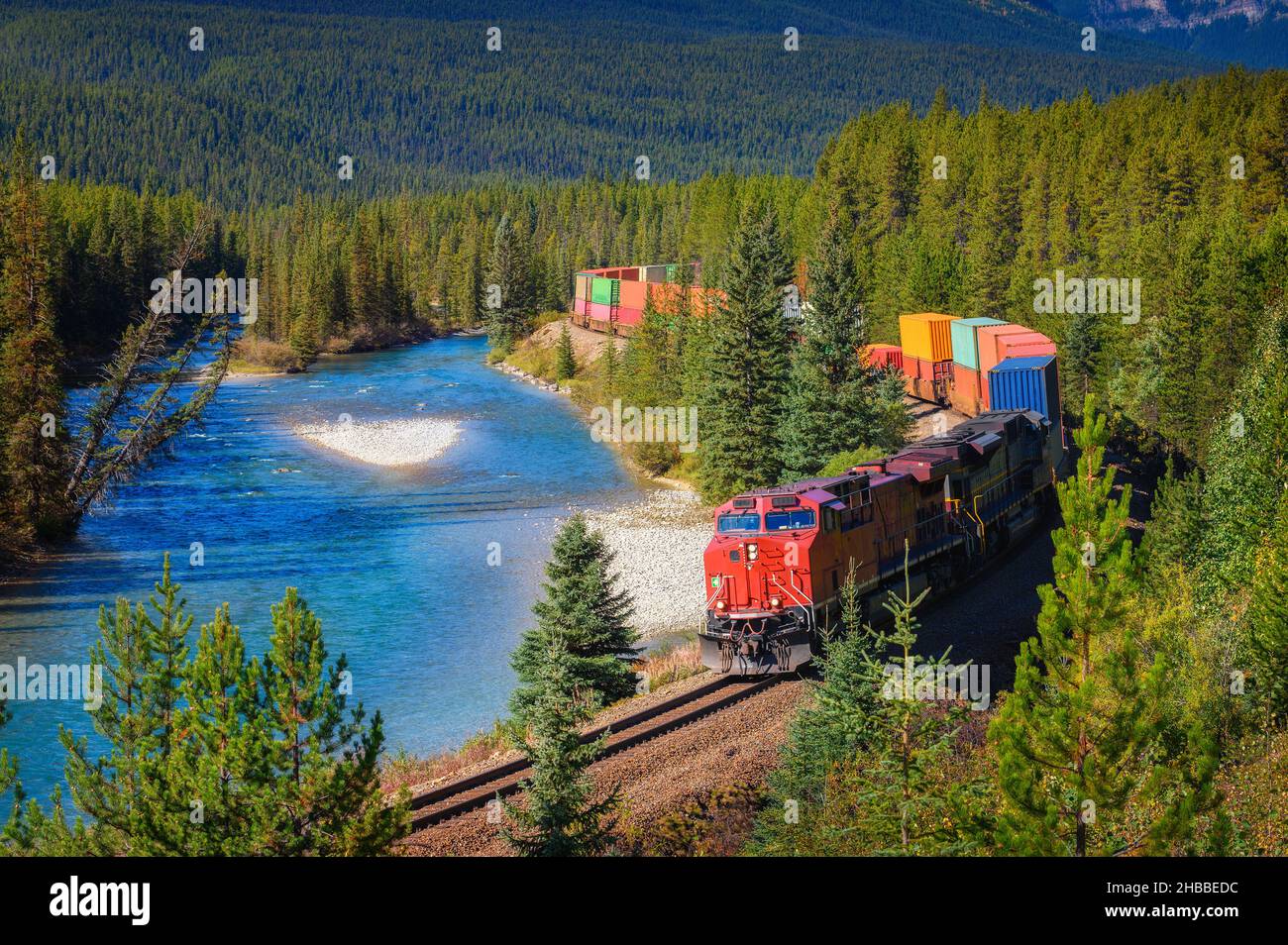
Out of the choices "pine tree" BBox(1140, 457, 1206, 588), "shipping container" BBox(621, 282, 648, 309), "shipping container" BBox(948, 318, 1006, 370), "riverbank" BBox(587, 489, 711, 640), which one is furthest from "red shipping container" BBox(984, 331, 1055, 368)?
"shipping container" BBox(621, 282, 648, 309)

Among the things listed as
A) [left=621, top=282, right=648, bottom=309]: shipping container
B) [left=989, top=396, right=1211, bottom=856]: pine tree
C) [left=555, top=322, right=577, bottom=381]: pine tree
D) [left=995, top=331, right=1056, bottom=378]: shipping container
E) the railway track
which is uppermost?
[left=621, top=282, right=648, bottom=309]: shipping container

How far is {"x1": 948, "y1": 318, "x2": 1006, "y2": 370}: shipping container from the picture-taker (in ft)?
218

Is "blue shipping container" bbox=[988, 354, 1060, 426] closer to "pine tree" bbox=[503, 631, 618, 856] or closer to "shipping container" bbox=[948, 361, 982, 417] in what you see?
"shipping container" bbox=[948, 361, 982, 417]

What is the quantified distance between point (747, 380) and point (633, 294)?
57094mm

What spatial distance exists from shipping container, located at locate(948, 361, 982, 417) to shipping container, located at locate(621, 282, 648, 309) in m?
45.7

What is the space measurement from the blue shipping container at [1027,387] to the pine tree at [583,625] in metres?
23.6

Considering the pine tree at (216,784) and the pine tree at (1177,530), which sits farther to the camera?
the pine tree at (1177,530)

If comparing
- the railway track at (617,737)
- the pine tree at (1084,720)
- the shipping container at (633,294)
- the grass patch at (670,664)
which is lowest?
the grass patch at (670,664)

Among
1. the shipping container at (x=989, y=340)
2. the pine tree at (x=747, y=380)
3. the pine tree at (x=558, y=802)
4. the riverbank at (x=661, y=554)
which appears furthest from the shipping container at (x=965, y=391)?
the pine tree at (x=558, y=802)

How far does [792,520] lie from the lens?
109ft

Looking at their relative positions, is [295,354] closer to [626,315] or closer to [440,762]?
[626,315]

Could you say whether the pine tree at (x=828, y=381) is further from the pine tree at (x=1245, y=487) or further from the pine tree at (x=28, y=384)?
the pine tree at (x=28, y=384)

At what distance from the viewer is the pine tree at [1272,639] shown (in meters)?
25.6

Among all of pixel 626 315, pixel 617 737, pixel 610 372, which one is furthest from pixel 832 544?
pixel 626 315
